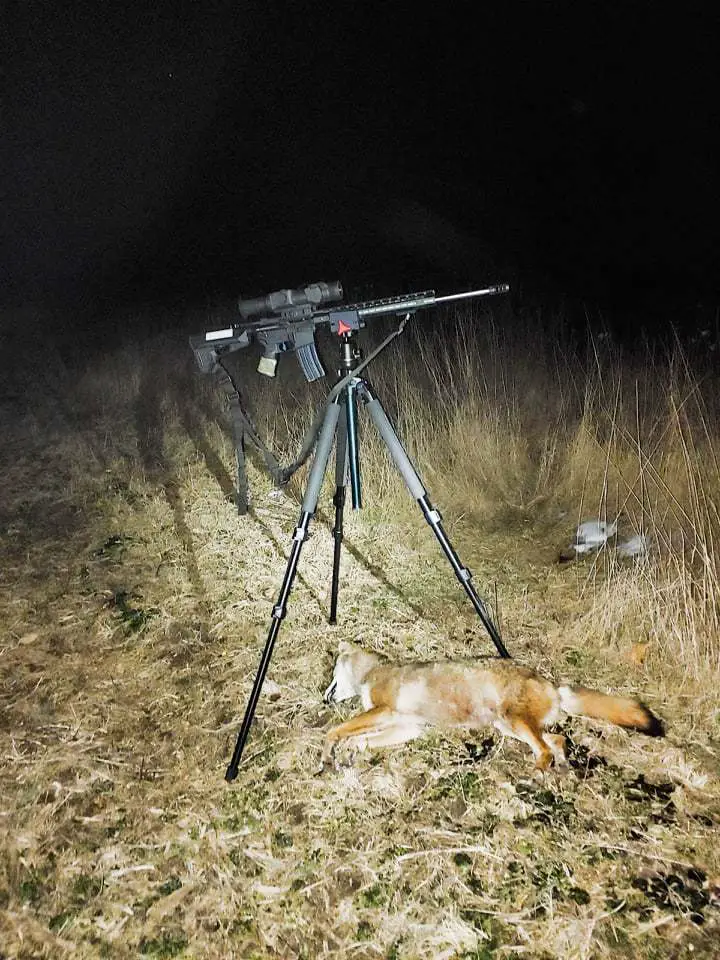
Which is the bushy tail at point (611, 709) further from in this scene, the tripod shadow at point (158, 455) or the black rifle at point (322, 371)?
the tripod shadow at point (158, 455)

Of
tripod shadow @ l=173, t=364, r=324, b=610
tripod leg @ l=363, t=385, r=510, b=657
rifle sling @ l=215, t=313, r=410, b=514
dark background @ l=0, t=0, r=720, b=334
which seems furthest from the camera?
dark background @ l=0, t=0, r=720, b=334

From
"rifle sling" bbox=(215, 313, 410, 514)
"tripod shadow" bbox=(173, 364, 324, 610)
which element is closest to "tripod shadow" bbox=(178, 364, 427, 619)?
"tripod shadow" bbox=(173, 364, 324, 610)

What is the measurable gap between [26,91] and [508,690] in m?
19.2

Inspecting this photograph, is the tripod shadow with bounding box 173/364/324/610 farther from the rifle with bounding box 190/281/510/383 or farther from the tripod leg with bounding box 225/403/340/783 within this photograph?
the rifle with bounding box 190/281/510/383

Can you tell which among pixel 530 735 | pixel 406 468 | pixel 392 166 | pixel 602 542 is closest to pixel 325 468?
pixel 406 468

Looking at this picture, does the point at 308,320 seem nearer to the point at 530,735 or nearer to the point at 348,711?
the point at 348,711

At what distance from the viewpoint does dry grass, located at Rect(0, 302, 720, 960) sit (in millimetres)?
1453

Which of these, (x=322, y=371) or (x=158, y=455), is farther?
(x=158, y=455)

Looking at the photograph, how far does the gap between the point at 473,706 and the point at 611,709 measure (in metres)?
0.43

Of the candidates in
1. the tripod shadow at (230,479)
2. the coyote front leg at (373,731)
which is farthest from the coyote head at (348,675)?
the tripod shadow at (230,479)

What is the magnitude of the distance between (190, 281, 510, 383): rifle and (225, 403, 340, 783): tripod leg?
0.22m

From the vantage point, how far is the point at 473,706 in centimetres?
193

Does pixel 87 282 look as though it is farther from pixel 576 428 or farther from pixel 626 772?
pixel 626 772

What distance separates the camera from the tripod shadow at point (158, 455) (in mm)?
3105
